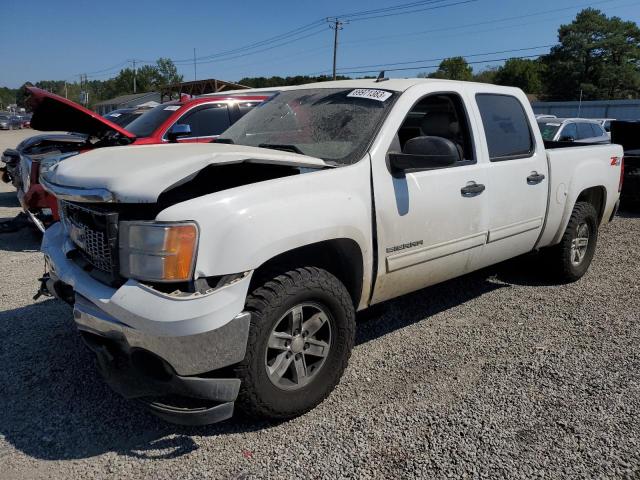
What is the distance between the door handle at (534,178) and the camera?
14.5ft

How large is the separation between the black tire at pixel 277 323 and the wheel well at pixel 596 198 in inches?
141

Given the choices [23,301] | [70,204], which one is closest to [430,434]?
[70,204]

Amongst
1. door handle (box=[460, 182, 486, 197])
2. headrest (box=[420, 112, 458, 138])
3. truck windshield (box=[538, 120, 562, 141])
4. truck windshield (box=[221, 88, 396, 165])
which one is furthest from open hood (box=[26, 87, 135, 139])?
truck windshield (box=[538, 120, 562, 141])

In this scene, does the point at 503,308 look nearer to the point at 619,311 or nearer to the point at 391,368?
the point at 619,311

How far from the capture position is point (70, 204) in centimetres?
306

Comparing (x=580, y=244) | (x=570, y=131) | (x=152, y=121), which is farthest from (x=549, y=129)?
(x=152, y=121)

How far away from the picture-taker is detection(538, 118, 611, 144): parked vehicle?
11.7 meters

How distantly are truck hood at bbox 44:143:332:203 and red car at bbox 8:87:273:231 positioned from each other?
1013mm

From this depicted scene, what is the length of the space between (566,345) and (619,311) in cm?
109

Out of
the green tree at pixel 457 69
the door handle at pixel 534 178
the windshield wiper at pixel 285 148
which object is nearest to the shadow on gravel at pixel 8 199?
the windshield wiper at pixel 285 148

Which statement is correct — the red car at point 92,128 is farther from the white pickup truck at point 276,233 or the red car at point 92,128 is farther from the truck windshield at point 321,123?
the truck windshield at point 321,123

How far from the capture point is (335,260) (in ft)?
10.4

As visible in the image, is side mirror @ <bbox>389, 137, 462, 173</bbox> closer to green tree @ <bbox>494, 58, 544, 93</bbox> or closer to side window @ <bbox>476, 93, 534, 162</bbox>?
side window @ <bbox>476, 93, 534, 162</bbox>

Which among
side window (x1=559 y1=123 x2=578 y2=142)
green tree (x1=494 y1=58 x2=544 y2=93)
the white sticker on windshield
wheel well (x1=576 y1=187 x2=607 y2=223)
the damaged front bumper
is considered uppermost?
green tree (x1=494 y1=58 x2=544 y2=93)
